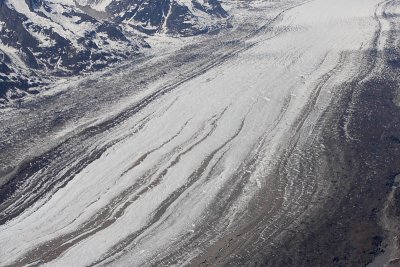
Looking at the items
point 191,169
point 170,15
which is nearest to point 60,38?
point 170,15

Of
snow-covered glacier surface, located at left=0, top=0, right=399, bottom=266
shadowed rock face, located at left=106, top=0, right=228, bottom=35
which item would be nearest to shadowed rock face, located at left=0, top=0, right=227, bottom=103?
shadowed rock face, located at left=106, top=0, right=228, bottom=35

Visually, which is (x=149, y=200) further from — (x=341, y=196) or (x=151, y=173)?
(x=341, y=196)

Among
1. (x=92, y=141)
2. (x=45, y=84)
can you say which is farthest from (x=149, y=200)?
(x=45, y=84)

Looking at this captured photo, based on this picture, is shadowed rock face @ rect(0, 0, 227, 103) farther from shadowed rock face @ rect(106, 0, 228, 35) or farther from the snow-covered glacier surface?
the snow-covered glacier surface

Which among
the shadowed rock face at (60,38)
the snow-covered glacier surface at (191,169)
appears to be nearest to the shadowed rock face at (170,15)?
the shadowed rock face at (60,38)

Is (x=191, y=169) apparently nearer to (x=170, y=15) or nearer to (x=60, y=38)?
(x=60, y=38)

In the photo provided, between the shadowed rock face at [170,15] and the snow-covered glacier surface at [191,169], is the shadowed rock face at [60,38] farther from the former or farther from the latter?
the snow-covered glacier surface at [191,169]
